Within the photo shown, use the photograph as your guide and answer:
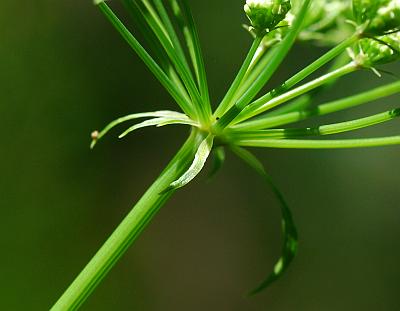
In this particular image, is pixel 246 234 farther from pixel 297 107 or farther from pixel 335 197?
pixel 297 107

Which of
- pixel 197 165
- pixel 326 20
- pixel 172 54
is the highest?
pixel 172 54

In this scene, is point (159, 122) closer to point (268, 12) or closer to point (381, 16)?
point (268, 12)

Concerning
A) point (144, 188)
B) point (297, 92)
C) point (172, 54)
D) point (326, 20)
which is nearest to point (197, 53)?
point (172, 54)

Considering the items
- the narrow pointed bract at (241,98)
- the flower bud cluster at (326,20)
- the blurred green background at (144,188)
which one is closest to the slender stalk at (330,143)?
the narrow pointed bract at (241,98)

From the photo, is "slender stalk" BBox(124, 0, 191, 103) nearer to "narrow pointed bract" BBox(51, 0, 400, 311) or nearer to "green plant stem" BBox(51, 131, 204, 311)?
"narrow pointed bract" BBox(51, 0, 400, 311)

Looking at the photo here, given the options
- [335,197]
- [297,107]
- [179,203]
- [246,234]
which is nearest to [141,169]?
[179,203]

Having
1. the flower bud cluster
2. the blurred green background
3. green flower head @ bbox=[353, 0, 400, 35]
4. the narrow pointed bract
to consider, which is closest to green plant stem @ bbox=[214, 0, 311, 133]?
the narrow pointed bract

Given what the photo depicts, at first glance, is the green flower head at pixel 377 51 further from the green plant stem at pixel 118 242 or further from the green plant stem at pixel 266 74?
Result: the green plant stem at pixel 118 242
